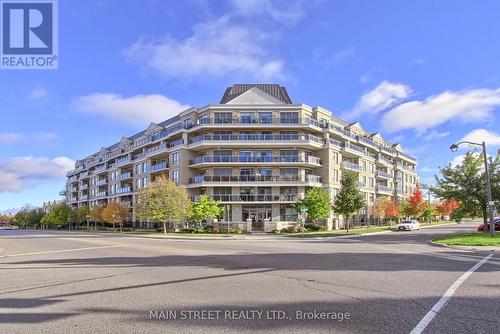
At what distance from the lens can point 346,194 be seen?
156 feet

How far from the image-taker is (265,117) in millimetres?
60344

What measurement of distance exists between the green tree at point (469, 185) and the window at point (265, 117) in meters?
29.0

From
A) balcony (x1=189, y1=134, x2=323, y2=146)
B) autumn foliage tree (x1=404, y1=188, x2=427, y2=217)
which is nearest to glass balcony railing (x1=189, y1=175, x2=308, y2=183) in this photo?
balcony (x1=189, y1=134, x2=323, y2=146)

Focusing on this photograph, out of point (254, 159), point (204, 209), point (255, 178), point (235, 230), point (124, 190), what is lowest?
point (235, 230)

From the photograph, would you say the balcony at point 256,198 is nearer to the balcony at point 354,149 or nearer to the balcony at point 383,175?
the balcony at point 354,149

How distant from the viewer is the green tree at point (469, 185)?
110ft

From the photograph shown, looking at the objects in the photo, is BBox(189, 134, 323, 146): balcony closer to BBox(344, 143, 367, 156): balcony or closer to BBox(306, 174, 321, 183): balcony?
BBox(306, 174, 321, 183): balcony

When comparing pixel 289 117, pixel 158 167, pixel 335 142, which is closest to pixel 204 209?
pixel 289 117

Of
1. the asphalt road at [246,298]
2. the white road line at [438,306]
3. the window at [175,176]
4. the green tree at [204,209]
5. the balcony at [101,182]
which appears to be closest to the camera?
the white road line at [438,306]

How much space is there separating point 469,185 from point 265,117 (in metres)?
31.9

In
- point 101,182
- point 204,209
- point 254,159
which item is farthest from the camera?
point 101,182

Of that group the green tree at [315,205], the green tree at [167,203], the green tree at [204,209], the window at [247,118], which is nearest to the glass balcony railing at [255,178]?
the green tree at [204,209]

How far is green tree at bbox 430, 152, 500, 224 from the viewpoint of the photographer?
1316 inches

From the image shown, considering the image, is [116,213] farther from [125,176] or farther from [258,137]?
[258,137]
